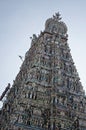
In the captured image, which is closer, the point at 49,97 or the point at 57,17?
the point at 49,97

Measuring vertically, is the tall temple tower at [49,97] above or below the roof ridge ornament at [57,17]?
below

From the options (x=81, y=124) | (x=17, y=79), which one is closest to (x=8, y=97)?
(x=17, y=79)

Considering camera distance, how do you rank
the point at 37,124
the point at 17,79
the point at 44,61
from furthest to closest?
the point at 17,79
the point at 44,61
the point at 37,124

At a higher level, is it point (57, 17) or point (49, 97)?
point (57, 17)

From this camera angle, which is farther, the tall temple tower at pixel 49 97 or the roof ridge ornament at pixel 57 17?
the roof ridge ornament at pixel 57 17

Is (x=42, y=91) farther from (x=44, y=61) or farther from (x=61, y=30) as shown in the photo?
(x=61, y=30)

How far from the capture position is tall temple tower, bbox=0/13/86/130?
24.6m

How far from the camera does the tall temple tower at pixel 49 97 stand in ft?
80.8

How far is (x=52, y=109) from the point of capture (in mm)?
26078

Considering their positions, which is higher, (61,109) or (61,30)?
(61,30)

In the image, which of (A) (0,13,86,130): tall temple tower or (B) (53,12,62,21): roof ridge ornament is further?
(B) (53,12,62,21): roof ridge ornament

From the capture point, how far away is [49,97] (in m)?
27.4

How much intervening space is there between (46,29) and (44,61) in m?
9.95

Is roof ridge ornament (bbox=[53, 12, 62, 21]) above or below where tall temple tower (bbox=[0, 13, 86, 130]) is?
above
